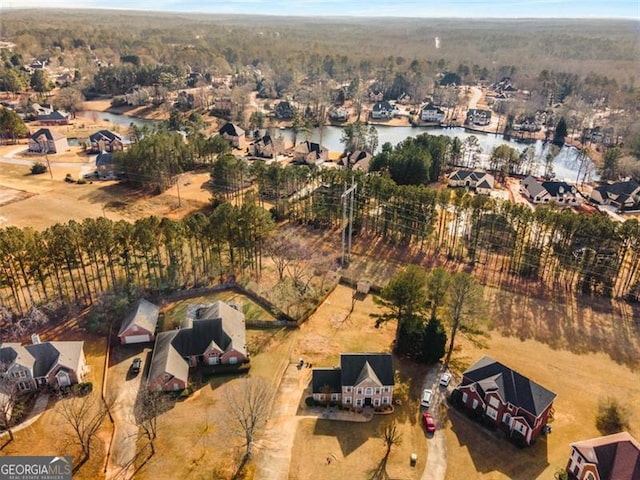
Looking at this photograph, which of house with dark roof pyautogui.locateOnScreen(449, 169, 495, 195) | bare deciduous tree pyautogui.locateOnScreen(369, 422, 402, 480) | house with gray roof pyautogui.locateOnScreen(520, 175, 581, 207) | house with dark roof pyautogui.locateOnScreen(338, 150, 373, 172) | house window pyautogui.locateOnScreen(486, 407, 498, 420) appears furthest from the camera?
house with dark roof pyautogui.locateOnScreen(338, 150, 373, 172)

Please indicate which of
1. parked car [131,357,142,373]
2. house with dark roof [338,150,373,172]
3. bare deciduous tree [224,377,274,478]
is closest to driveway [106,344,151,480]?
parked car [131,357,142,373]

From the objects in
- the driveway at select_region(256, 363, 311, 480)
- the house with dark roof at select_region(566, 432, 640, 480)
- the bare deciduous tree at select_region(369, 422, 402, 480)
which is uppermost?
the house with dark roof at select_region(566, 432, 640, 480)

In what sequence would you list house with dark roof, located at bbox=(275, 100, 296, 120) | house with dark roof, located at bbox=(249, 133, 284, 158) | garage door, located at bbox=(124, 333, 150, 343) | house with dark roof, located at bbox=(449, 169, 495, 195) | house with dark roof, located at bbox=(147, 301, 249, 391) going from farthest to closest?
house with dark roof, located at bbox=(275, 100, 296, 120) < house with dark roof, located at bbox=(249, 133, 284, 158) < house with dark roof, located at bbox=(449, 169, 495, 195) < garage door, located at bbox=(124, 333, 150, 343) < house with dark roof, located at bbox=(147, 301, 249, 391)

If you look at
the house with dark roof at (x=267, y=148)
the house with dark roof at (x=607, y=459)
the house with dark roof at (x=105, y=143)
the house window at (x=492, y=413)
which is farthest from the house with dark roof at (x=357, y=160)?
the house with dark roof at (x=607, y=459)

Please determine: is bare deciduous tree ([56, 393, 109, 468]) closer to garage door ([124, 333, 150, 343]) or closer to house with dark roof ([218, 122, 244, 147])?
garage door ([124, 333, 150, 343])

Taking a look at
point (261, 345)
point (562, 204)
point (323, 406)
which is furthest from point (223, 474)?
point (562, 204)

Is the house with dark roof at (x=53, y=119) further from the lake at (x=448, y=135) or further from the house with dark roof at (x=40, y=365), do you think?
the house with dark roof at (x=40, y=365)

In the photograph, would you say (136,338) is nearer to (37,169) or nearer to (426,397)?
(426,397)
